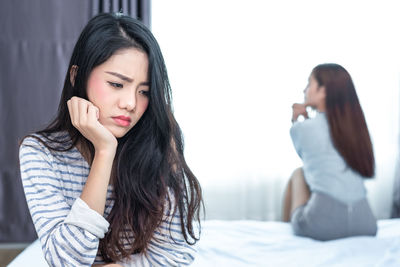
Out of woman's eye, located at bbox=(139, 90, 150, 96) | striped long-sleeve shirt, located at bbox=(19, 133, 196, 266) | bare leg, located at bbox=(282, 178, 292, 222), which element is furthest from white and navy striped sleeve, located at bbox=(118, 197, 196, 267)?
bare leg, located at bbox=(282, 178, 292, 222)

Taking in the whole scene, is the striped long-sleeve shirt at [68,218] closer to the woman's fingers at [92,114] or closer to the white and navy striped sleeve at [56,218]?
the white and navy striped sleeve at [56,218]

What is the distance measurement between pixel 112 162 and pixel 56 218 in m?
0.18

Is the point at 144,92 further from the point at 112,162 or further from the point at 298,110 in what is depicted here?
the point at 298,110

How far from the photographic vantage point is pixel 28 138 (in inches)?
39.9

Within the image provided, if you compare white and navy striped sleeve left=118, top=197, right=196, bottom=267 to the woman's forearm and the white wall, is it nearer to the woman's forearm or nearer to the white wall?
the woman's forearm

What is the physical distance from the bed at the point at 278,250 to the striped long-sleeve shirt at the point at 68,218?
459 mm

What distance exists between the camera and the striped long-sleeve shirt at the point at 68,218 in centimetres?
87

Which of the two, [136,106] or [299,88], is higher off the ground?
[136,106]

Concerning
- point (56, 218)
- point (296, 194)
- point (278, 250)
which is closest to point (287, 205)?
point (296, 194)

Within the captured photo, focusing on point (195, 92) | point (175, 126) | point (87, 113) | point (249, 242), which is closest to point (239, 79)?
point (195, 92)

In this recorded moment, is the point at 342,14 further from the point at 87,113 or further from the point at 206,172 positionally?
the point at 87,113

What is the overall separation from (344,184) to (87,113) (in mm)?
1407

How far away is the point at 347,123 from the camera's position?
2043 millimetres

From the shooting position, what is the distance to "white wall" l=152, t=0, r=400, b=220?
2.82 m
